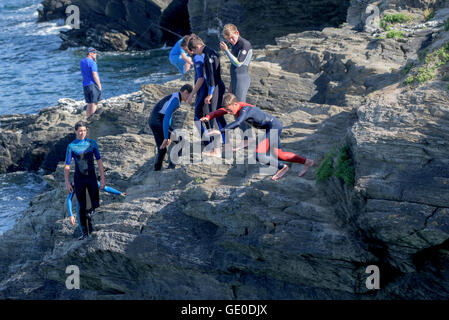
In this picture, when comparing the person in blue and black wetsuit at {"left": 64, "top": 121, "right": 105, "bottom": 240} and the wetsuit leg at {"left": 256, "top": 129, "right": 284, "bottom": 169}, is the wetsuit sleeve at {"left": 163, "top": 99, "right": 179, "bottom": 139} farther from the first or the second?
the wetsuit leg at {"left": 256, "top": 129, "right": 284, "bottom": 169}

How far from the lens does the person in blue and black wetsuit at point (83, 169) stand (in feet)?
36.9

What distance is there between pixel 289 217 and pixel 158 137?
4.00 m

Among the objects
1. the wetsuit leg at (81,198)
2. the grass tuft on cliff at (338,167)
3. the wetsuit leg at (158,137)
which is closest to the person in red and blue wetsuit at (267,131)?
the grass tuft on cliff at (338,167)

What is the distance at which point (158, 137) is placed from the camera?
39.1 feet

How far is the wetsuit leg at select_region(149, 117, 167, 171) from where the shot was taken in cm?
1176

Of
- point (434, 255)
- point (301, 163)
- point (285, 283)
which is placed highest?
point (301, 163)

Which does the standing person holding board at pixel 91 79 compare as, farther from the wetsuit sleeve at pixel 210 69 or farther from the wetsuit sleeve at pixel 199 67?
the wetsuit sleeve at pixel 210 69

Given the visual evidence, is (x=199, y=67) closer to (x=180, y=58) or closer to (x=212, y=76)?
(x=212, y=76)

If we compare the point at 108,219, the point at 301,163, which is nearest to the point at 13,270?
the point at 108,219

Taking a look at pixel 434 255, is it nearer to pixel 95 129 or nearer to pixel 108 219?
pixel 108 219

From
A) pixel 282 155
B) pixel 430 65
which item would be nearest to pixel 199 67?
pixel 282 155

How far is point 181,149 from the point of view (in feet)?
40.6

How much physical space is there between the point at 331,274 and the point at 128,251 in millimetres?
3958

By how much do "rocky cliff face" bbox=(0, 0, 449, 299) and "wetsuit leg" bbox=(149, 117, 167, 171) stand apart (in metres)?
0.29
